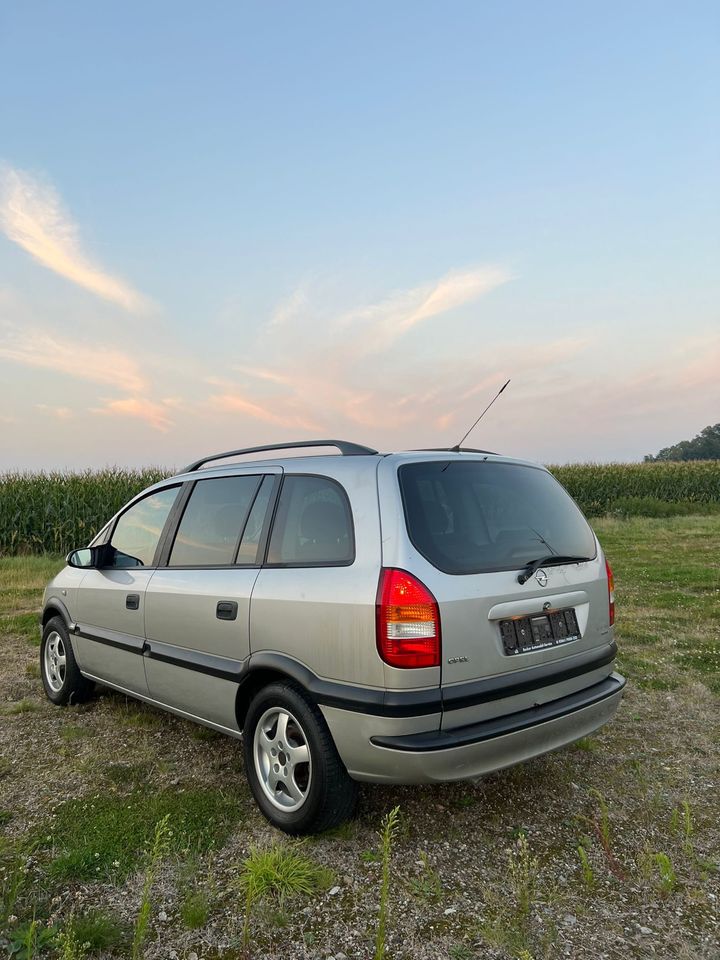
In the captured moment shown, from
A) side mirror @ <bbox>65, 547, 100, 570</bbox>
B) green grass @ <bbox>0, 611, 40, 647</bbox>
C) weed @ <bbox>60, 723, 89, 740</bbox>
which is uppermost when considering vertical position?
side mirror @ <bbox>65, 547, 100, 570</bbox>

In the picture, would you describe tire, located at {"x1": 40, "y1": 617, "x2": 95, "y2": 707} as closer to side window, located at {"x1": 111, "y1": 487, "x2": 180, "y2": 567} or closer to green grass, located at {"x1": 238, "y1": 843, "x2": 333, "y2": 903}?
side window, located at {"x1": 111, "y1": 487, "x2": 180, "y2": 567}

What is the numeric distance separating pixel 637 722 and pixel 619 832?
1.57 meters

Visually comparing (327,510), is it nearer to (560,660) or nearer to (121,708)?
(560,660)

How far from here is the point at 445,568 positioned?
116 inches

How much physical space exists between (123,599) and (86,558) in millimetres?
519

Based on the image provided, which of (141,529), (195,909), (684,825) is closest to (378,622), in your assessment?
(195,909)

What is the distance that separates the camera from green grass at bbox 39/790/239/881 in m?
3.02

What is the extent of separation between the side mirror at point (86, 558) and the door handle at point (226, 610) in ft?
5.22

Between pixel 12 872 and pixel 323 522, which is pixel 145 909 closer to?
pixel 12 872

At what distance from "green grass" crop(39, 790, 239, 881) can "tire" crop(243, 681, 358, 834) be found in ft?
0.94

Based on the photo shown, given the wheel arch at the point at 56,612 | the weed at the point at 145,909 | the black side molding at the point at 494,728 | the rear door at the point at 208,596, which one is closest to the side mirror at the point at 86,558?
the wheel arch at the point at 56,612

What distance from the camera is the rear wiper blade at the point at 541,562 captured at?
10.4ft

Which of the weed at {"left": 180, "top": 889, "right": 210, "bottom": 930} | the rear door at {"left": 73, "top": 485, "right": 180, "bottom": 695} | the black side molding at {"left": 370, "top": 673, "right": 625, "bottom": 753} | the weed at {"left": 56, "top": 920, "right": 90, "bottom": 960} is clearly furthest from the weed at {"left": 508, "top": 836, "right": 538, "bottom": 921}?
the rear door at {"left": 73, "top": 485, "right": 180, "bottom": 695}

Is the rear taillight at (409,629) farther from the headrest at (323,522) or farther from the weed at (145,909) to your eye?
the weed at (145,909)
